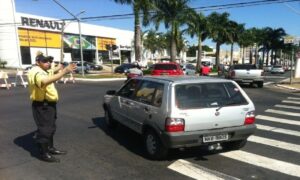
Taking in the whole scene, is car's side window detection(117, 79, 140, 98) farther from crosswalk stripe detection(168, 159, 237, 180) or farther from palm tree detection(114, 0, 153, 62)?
palm tree detection(114, 0, 153, 62)

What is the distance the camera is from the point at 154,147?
6715mm

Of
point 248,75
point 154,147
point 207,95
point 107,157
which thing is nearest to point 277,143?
point 207,95

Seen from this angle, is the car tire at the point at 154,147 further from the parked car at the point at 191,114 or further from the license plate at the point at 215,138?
the license plate at the point at 215,138

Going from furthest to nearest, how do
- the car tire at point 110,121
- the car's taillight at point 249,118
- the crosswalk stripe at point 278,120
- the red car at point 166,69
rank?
the red car at point 166,69 → the crosswalk stripe at point 278,120 → the car tire at point 110,121 → the car's taillight at point 249,118

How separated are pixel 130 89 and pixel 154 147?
1.86m

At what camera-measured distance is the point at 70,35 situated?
6562 centimetres

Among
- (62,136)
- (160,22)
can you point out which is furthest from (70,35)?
(62,136)

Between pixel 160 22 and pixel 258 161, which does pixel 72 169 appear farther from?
pixel 160 22

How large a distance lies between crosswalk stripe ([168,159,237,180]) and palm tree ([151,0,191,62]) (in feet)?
111

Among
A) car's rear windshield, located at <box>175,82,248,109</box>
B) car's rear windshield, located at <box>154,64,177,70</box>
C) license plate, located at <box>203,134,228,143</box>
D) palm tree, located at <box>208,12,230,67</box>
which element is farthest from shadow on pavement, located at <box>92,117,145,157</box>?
palm tree, located at <box>208,12,230,67</box>

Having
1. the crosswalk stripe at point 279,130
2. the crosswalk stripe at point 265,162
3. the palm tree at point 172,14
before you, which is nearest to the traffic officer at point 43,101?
the crosswalk stripe at point 265,162

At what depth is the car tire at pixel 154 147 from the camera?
6529mm

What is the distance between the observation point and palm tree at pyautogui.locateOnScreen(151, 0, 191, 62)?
4012cm

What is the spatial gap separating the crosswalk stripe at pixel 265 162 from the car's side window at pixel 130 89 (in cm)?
226
